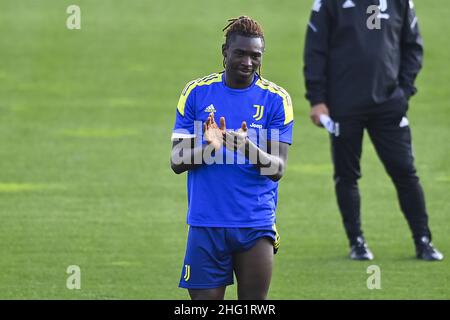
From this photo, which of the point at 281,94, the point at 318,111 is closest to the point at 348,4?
the point at 318,111

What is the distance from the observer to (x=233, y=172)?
7.34 metres

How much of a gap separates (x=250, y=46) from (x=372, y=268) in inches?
166

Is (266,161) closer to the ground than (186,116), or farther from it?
closer to the ground

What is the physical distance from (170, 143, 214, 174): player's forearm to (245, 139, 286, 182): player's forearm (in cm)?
22

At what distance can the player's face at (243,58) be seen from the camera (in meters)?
7.30

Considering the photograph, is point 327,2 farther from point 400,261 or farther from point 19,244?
point 19,244

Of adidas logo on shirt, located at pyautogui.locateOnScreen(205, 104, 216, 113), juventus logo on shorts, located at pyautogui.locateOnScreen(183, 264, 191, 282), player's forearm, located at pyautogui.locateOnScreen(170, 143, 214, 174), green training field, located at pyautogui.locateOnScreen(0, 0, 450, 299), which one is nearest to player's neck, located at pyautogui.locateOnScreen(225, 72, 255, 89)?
adidas logo on shirt, located at pyautogui.locateOnScreen(205, 104, 216, 113)

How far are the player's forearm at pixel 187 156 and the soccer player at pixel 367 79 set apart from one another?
12.6 feet

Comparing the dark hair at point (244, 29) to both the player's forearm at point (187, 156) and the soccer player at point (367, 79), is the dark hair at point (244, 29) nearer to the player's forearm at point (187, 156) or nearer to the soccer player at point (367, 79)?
the player's forearm at point (187, 156)

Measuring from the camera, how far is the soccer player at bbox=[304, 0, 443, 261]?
36.1ft

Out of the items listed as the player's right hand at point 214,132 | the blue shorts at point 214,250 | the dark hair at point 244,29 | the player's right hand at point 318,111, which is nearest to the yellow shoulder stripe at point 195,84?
the dark hair at point 244,29

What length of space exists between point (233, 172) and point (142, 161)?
29.4 feet

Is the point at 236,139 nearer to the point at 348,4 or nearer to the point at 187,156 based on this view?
the point at 187,156

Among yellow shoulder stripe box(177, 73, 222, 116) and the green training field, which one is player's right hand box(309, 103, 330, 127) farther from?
yellow shoulder stripe box(177, 73, 222, 116)
